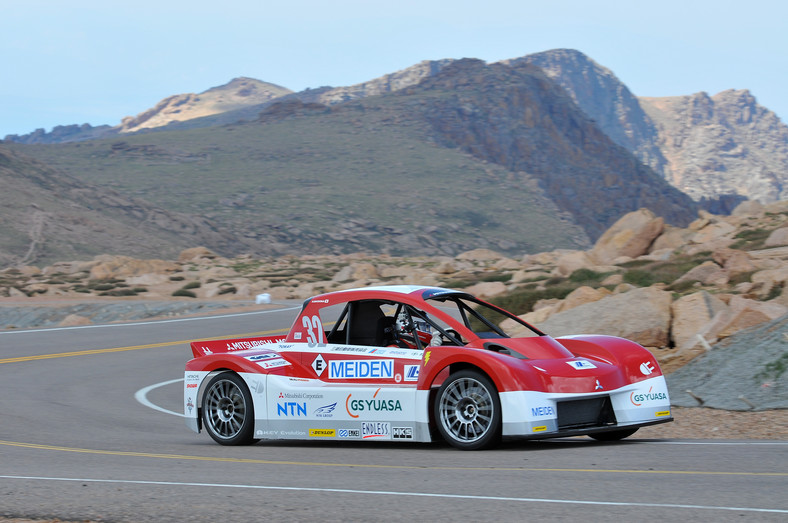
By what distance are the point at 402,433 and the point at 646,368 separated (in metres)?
2.34

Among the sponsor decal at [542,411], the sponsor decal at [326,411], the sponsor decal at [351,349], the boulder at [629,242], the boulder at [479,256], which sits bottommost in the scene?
the sponsor decal at [326,411]

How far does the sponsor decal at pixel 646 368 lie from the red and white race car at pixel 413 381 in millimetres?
13

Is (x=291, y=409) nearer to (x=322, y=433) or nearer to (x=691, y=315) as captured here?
(x=322, y=433)

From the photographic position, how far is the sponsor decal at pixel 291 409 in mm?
9453

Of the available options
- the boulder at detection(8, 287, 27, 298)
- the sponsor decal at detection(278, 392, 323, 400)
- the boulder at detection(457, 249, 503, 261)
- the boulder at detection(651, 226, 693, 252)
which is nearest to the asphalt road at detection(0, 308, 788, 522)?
the sponsor decal at detection(278, 392, 323, 400)

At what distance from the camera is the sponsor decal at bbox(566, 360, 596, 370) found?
8.56 metres

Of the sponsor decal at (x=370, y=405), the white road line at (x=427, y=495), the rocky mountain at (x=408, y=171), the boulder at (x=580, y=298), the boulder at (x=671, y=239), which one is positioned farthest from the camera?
the rocky mountain at (x=408, y=171)

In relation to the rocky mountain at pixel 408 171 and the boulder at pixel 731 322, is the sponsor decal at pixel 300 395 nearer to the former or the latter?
the boulder at pixel 731 322

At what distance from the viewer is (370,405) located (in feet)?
29.6

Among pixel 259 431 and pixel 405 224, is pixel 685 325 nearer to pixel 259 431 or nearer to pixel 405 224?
pixel 259 431

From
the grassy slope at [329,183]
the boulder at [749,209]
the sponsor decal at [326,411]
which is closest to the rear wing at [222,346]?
the sponsor decal at [326,411]

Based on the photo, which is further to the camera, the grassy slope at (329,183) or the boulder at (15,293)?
the grassy slope at (329,183)

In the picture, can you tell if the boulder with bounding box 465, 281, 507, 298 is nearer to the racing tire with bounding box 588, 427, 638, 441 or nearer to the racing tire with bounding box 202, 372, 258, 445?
the racing tire with bounding box 588, 427, 638, 441

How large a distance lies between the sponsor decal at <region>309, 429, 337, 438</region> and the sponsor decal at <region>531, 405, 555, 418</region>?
209cm
